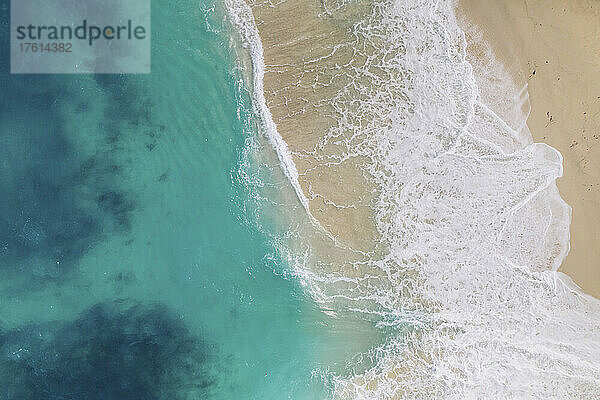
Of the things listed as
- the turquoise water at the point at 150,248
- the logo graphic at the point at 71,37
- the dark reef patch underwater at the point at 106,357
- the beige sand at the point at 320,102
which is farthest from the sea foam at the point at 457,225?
the logo graphic at the point at 71,37

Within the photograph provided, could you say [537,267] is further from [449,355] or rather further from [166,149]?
[166,149]

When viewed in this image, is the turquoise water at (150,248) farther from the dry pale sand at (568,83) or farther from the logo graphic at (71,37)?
the dry pale sand at (568,83)

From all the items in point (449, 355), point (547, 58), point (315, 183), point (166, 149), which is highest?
point (547, 58)

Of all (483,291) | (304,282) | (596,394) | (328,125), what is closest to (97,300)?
(304,282)

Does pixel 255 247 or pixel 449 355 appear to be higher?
pixel 255 247

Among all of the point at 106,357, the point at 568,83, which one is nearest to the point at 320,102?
the point at 568,83

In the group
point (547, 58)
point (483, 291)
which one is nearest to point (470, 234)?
point (483, 291)
